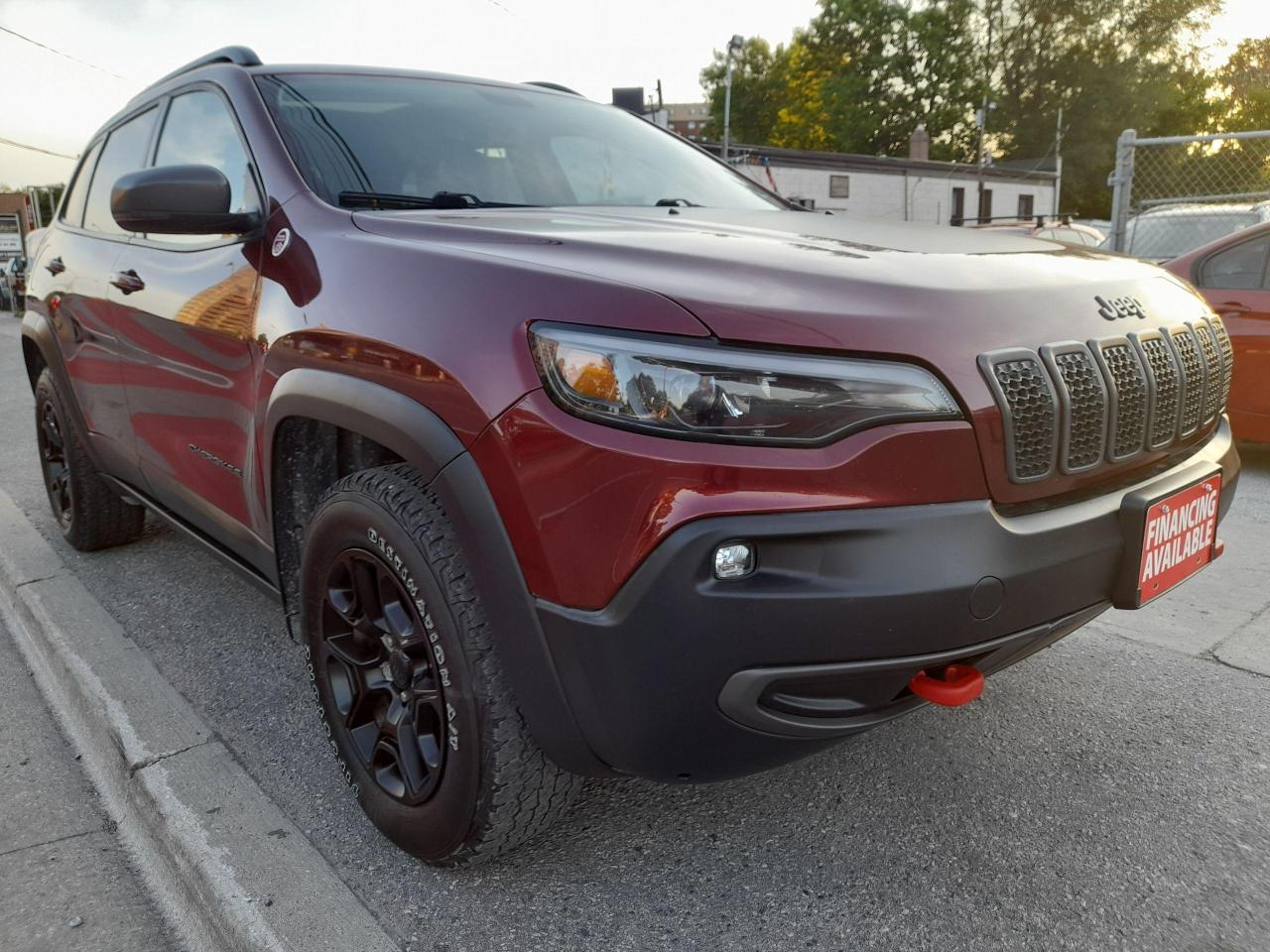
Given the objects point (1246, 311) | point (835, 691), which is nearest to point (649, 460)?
point (835, 691)

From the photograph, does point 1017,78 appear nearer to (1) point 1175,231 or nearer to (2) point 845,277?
(1) point 1175,231

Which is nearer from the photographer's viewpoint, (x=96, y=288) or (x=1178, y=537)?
(x=1178, y=537)

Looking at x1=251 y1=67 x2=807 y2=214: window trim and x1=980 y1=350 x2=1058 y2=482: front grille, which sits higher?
x1=251 y1=67 x2=807 y2=214: window trim

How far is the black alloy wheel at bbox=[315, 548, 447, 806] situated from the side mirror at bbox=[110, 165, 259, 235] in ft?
2.74

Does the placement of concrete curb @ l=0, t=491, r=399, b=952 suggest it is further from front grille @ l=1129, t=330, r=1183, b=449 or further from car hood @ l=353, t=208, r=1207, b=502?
front grille @ l=1129, t=330, r=1183, b=449

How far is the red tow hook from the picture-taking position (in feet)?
5.45

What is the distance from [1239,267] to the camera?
537cm

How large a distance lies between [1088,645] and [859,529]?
6.33ft

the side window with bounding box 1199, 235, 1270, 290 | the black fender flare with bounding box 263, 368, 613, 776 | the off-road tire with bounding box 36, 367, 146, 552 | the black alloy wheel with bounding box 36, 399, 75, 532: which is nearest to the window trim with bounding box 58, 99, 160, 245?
the off-road tire with bounding box 36, 367, 146, 552

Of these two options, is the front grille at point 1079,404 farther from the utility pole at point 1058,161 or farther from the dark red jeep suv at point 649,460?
the utility pole at point 1058,161

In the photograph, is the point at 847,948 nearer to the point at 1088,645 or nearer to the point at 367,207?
the point at 1088,645

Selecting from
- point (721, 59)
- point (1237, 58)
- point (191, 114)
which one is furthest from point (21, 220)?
point (1237, 58)

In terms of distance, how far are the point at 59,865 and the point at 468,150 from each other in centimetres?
192

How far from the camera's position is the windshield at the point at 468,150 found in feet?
8.21
